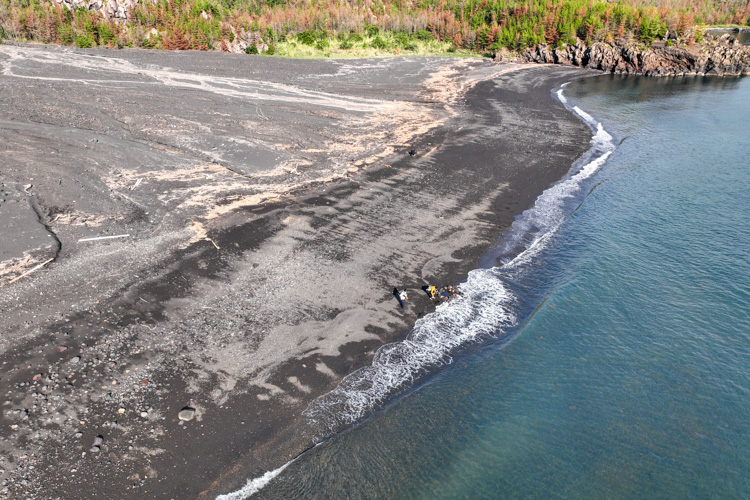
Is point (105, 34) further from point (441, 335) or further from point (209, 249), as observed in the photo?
point (441, 335)

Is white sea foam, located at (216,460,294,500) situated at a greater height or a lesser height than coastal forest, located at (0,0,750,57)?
lesser

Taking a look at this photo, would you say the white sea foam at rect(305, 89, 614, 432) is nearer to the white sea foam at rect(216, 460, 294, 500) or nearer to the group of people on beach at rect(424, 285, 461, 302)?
the group of people on beach at rect(424, 285, 461, 302)

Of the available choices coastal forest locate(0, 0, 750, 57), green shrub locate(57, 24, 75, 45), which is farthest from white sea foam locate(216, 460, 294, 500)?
green shrub locate(57, 24, 75, 45)

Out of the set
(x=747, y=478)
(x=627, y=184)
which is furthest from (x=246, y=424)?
(x=627, y=184)

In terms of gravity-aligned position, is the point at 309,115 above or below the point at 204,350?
above

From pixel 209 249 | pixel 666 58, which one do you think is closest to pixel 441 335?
pixel 209 249

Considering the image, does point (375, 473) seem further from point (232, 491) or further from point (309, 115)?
point (309, 115)

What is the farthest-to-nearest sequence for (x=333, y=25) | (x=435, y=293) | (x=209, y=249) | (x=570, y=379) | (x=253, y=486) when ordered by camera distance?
(x=333, y=25) < (x=209, y=249) < (x=435, y=293) < (x=570, y=379) < (x=253, y=486)
